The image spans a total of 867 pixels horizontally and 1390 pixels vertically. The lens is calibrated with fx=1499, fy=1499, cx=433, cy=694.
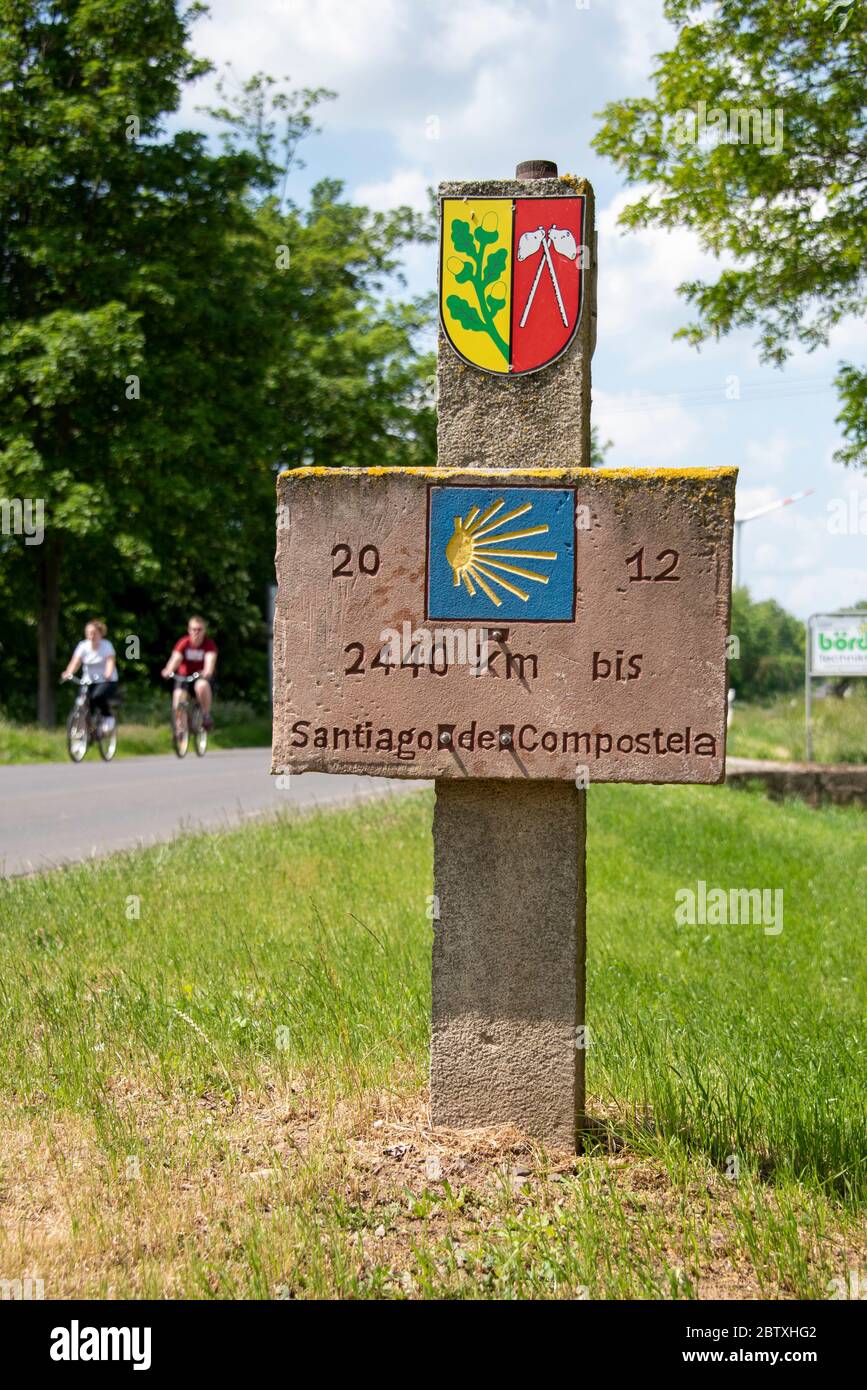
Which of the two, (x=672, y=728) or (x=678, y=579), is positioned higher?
(x=678, y=579)

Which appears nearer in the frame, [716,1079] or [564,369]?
[564,369]

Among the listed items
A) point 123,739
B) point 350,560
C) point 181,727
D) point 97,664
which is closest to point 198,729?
point 181,727

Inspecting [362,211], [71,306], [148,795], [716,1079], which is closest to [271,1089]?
[716,1079]

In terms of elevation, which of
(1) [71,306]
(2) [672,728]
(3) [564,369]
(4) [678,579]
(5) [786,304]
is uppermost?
(1) [71,306]

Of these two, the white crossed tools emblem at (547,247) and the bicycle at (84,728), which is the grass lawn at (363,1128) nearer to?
the white crossed tools emblem at (547,247)

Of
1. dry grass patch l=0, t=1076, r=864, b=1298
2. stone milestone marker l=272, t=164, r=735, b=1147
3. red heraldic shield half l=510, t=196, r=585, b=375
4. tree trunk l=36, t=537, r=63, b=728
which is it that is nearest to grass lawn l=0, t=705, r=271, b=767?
tree trunk l=36, t=537, r=63, b=728

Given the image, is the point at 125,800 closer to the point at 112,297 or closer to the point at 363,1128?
the point at 363,1128

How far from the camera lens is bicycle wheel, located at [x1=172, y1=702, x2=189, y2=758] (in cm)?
2044

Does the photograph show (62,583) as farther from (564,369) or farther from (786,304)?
(564,369)

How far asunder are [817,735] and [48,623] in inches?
557

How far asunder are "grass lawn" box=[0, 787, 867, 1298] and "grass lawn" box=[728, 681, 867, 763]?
19043mm

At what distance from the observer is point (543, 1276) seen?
313 cm
